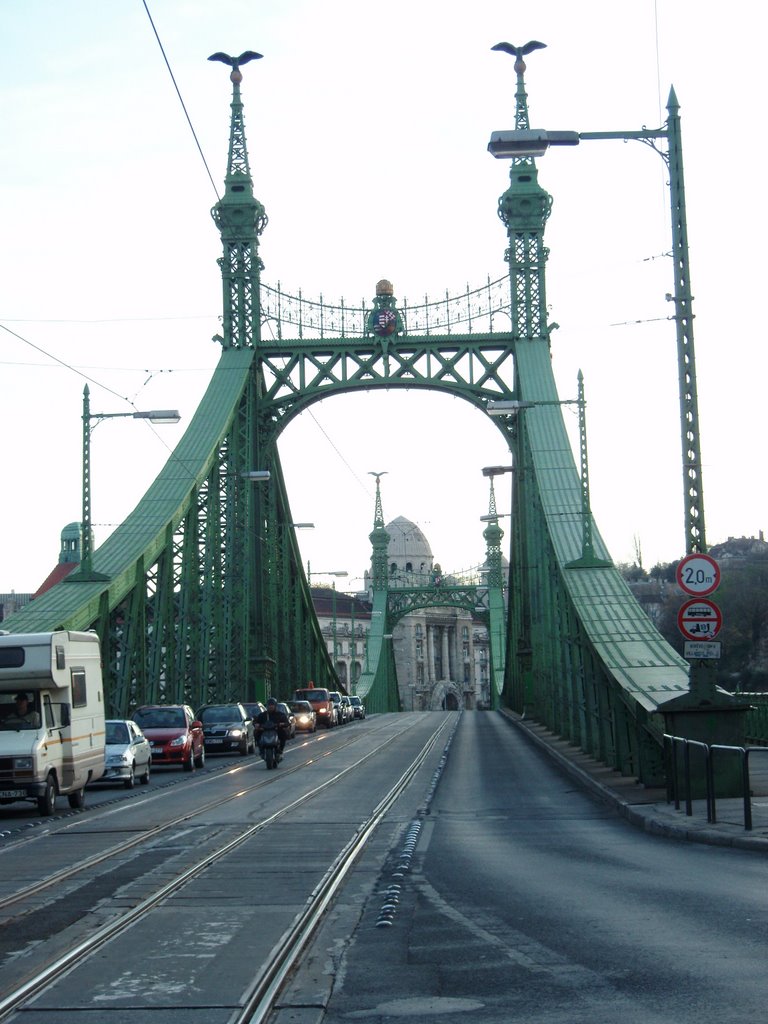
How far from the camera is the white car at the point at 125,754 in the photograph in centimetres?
2944

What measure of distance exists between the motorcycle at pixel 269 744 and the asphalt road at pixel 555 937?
1706 cm

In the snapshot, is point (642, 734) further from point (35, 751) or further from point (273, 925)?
point (273, 925)

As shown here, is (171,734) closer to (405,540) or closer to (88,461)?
(88,461)

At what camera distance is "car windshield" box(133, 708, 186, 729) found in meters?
35.8

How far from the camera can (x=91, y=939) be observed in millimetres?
10633

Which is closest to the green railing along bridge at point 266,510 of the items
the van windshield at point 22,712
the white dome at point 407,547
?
the van windshield at point 22,712

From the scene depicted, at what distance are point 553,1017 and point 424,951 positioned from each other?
224cm

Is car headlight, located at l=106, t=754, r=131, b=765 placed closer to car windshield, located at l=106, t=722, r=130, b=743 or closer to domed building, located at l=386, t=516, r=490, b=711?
car windshield, located at l=106, t=722, r=130, b=743

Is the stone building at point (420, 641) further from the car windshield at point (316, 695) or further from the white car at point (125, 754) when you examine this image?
the white car at point (125, 754)

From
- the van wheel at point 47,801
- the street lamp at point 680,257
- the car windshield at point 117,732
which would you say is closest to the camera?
the street lamp at point 680,257

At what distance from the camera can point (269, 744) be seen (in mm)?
34875

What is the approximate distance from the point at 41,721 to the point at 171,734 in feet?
38.9

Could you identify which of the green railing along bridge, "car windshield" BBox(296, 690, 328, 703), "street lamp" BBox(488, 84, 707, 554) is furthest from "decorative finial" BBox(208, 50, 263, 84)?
"street lamp" BBox(488, 84, 707, 554)

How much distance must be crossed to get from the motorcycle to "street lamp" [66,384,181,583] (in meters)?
5.63
